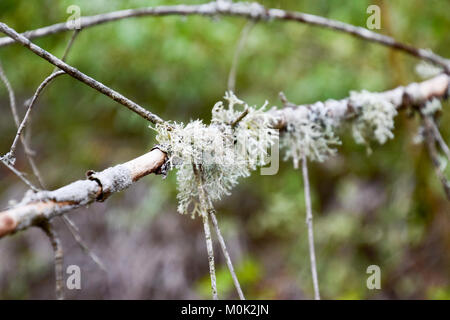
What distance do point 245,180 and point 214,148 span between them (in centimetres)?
230

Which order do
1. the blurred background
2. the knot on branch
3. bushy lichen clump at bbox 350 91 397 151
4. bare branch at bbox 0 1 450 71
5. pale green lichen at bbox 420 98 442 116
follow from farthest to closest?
the blurred background
bare branch at bbox 0 1 450 71
pale green lichen at bbox 420 98 442 116
bushy lichen clump at bbox 350 91 397 151
the knot on branch

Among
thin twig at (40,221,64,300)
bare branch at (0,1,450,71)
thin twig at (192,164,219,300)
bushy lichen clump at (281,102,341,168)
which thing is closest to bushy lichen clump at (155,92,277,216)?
thin twig at (192,164,219,300)

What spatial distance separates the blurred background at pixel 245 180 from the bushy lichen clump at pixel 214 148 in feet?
5.45

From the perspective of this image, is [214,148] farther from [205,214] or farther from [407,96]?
[407,96]

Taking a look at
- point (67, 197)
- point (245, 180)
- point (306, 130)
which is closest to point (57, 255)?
point (67, 197)

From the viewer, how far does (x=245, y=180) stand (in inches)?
133

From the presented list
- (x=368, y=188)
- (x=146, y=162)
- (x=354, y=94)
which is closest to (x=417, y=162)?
(x=368, y=188)

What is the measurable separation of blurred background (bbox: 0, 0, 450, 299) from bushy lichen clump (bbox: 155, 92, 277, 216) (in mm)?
1660

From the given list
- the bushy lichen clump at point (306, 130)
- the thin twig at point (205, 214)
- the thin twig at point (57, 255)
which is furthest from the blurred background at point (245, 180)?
the thin twig at point (57, 255)

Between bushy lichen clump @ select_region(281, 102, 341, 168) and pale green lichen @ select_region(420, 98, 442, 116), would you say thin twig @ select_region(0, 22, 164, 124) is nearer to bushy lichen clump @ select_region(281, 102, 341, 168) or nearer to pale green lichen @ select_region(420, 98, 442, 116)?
bushy lichen clump @ select_region(281, 102, 341, 168)

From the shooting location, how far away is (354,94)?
5.43ft

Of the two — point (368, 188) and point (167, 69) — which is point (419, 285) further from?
A: point (167, 69)

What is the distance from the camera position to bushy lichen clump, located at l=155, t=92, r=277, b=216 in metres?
1.06
